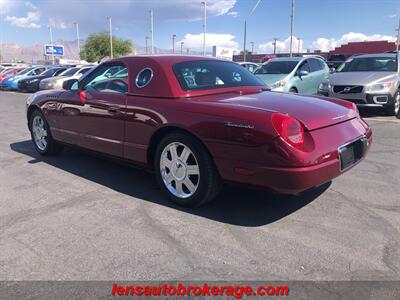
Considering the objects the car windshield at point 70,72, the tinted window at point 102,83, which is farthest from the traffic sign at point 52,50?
the tinted window at point 102,83

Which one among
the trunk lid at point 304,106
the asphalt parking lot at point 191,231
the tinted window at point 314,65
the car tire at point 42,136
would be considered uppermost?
the tinted window at point 314,65

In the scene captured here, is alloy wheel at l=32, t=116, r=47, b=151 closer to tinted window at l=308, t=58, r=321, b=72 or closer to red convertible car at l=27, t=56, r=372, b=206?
red convertible car at l=27, t=56, r=372, b=206

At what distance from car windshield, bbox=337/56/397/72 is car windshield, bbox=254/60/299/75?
4.62ft

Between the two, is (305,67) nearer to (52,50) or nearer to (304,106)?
(304,106)

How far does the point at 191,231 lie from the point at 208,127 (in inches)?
36.8

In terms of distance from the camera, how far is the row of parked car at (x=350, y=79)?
357 inches

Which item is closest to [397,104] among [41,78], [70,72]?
[70,72]

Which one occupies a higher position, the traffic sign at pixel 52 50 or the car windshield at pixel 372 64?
the traffic sign at pixel 52 50

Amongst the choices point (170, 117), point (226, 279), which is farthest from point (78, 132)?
point (226, 279)

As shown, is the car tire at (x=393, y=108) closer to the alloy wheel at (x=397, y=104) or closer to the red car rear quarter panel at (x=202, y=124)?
the alloy wheel at (x=397, y=104)

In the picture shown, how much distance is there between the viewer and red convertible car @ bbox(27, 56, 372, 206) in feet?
10.5

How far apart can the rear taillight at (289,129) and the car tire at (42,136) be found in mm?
3763

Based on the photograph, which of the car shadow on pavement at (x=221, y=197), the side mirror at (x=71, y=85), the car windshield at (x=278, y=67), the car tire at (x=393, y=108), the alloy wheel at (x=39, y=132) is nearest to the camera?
the car shadow on pavement at (x=221, y=197)

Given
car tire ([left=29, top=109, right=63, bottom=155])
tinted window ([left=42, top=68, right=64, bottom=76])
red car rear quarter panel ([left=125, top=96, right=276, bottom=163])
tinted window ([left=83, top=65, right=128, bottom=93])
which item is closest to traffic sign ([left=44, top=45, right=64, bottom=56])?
tinted window ([left=42, top=68, right=64, bottom=76])
